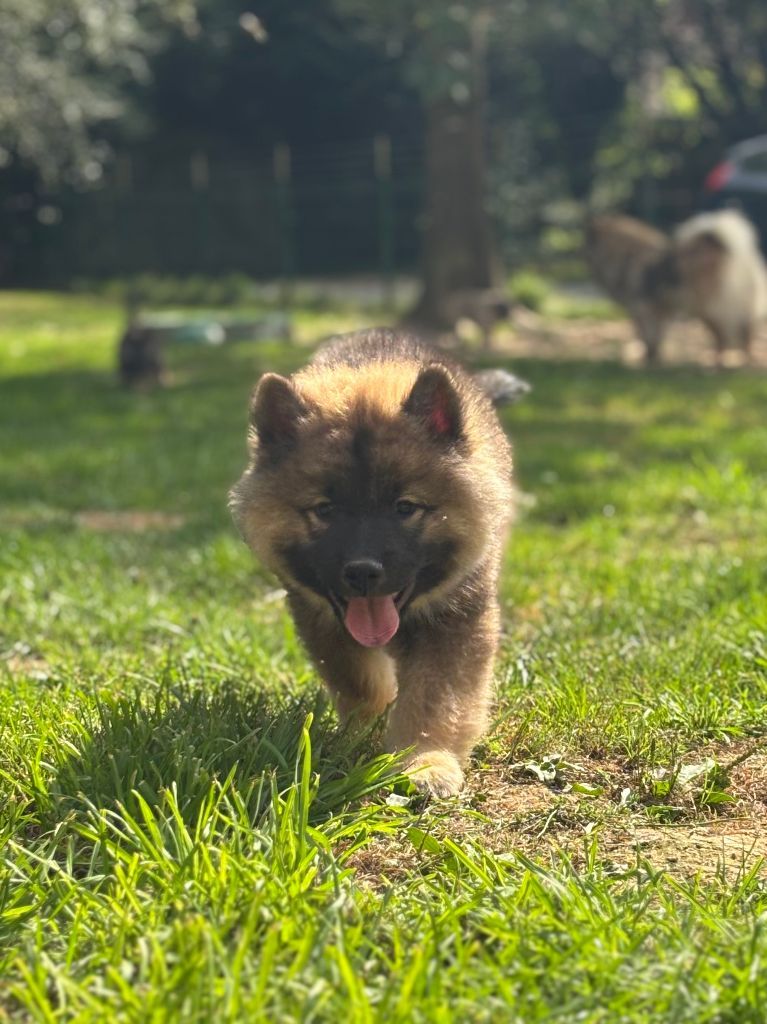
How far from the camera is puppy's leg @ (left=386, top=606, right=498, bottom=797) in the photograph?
396cm

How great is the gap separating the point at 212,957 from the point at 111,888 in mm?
520

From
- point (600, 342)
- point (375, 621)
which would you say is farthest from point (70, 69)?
point (375, 621)

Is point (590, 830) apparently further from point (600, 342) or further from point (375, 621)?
point (600, 342)

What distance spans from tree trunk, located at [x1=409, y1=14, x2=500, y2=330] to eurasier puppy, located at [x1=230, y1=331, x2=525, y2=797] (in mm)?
14012

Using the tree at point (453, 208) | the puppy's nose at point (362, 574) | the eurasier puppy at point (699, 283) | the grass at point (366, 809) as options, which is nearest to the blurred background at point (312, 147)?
the tree at point (453, 208)

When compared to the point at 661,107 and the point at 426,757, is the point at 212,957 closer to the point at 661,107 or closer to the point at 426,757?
the point at 426,757

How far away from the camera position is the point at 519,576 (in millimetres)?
6613

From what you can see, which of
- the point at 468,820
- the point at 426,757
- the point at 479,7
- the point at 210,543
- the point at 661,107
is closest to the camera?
the point at 468,820

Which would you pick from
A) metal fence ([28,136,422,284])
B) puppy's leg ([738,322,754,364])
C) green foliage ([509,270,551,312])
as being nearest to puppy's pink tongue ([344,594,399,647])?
puppy's leg ([738,322,754,364])

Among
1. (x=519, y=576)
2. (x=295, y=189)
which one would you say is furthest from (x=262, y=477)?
(x=295, y=189)

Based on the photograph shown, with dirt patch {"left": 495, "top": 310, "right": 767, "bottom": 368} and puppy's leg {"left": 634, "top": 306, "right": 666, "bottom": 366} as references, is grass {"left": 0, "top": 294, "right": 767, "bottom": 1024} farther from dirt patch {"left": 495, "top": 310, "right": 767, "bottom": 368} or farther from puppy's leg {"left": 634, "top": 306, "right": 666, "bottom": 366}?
dirt patch {"left": 495, "top": 310, "right": 767, "bottom": 368}

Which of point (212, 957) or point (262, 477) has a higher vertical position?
point (262, 477)

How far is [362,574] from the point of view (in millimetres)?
3793

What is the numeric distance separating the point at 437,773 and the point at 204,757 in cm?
62
